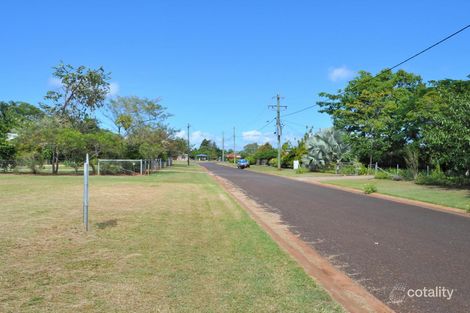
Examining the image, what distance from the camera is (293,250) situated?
8375 millimetres

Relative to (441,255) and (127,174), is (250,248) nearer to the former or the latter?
(441,255)

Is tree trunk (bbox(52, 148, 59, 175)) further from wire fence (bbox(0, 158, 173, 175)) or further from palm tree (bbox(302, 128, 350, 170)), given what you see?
palm tree (bbox(302, 128, 350, 170))

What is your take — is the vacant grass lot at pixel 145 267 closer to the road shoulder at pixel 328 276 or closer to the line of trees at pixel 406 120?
the road shoulder at pixel 328 276

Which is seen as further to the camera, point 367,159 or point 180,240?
point 367,159

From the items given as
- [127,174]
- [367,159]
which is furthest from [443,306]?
[367,159]

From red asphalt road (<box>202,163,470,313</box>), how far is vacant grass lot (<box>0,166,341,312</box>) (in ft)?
3.31

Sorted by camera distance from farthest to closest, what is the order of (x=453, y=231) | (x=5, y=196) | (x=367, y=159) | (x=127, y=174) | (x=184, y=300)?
(x=367, y=159), (x=127, y=174), (x=5, y=196), (x=453, y=231), (x=184, y=300)

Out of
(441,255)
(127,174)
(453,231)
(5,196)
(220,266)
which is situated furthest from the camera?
(127,174)

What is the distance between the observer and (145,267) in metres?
6.46

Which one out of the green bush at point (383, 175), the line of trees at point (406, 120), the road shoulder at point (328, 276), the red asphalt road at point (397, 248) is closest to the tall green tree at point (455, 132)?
the line of trees at point (406, 120)

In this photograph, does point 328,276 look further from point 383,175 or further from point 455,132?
point 383,175

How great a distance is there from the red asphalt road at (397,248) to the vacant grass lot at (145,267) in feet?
3.31

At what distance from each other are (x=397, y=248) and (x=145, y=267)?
16.0 ft

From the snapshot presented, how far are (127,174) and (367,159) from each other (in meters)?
25.7
